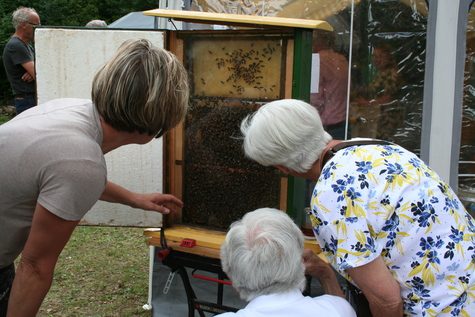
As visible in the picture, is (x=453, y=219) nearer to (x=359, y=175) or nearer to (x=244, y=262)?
(x=359, y=175)

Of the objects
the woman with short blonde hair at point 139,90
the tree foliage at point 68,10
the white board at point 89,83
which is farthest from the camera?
the tree foliage at point 68,10

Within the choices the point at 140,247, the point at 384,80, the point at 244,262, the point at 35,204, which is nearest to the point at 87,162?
the point at 35,204

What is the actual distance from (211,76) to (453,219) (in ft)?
4.32

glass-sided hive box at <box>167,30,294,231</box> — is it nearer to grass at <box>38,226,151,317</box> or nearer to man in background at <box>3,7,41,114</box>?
grass at <box>38,226,151,317</box>

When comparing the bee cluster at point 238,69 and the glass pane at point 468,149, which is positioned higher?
the bee cluster at point 238,69

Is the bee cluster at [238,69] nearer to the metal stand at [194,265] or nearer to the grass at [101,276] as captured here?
the metal stand at [194,265]

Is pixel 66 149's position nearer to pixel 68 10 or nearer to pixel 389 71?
pixel 389 71

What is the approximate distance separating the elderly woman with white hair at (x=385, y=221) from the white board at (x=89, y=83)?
121cm

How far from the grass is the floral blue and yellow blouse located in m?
2.56

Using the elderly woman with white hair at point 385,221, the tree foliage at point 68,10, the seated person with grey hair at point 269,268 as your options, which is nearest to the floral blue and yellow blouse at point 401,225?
the elderly woman with white hair at point 385,221

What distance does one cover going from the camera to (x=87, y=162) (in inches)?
60.2

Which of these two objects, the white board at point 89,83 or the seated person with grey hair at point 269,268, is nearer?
the seated person with grey hair at point 269,268

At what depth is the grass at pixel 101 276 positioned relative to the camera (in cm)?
397

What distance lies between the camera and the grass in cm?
397
